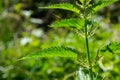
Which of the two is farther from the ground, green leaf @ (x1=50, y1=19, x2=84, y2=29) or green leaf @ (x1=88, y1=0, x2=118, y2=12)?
green leaf @ (x1=88, y1=0, x2=118, y2=12)

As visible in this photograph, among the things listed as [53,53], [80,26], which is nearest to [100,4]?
[80,26]

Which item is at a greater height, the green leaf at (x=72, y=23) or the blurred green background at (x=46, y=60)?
the green leaf at (x=72, y=23)

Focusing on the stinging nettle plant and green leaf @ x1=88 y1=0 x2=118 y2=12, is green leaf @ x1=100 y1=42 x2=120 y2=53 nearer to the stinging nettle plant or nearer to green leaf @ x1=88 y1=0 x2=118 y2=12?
the stinging nettle plant

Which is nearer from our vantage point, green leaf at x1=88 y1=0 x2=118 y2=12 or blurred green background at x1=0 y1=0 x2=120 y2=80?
green leaf at x1=88 y1=0 x2=118 y2=12

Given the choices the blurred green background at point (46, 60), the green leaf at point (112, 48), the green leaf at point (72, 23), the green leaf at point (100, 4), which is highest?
the green leaf at point (100, 4)

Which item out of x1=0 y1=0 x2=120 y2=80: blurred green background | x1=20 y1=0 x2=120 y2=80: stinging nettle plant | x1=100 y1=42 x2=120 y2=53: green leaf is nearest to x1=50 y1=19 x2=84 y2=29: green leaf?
x1=20 y1=0 x2=120 y2=80: stinging nettle plant

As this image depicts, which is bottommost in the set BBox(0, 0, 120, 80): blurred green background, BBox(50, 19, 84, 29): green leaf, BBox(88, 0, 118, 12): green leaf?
BBox(0, 0, 120, 80): blurred green background

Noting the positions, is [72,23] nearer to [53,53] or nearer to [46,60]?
[53,53]

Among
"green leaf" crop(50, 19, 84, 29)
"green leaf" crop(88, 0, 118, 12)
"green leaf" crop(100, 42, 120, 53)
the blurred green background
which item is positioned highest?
"green leaf" crop(88, 0, 118, 12)

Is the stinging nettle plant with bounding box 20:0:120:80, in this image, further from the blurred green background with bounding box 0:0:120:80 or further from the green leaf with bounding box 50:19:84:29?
the blurred green background with bounding box 0:0:120:80

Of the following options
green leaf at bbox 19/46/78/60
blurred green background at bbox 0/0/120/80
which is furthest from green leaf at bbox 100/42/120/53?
blurred green background at bbox 0/0/120/80

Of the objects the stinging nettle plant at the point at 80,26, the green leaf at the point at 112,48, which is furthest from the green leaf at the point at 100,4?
the green leaf at the point at 112,48

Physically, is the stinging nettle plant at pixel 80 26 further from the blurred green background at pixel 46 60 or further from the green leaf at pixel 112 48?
the blurred green background at pixel 46 60

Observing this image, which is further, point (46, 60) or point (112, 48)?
point (46, 60)
